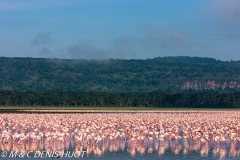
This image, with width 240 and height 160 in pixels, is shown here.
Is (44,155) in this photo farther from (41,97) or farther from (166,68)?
(166,68)

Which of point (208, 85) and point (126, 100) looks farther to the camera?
point (208, 85)

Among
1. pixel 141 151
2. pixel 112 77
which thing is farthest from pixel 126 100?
pixel 112 77

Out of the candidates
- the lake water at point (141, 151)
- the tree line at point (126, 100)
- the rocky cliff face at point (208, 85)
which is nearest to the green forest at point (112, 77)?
the rocky cliff face at point (208, 85)

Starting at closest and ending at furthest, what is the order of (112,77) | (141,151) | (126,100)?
(141,151)
(126,100)
(112,77)

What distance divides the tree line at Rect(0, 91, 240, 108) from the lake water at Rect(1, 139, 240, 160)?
207ft

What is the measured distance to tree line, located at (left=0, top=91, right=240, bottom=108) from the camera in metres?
87.7

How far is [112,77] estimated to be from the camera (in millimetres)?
178000

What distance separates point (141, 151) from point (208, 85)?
138 metres

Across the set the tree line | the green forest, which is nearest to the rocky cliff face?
the green forest

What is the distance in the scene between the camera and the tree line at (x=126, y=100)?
87.7 m

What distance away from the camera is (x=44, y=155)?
796 inches

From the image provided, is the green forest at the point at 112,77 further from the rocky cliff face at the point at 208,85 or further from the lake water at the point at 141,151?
the lake water at the point at 141,151

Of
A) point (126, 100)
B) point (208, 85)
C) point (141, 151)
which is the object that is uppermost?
point (208, 85)

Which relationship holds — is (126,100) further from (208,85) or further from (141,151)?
(208,85)
